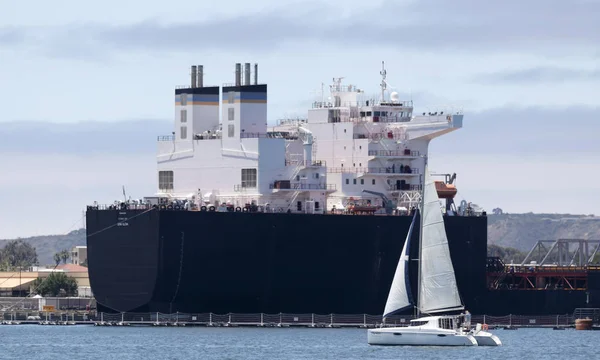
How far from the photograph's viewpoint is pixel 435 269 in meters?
82.2

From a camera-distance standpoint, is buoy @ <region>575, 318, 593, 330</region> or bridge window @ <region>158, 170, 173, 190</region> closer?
bridge window @ <region>158, 170, 173, 190</region>

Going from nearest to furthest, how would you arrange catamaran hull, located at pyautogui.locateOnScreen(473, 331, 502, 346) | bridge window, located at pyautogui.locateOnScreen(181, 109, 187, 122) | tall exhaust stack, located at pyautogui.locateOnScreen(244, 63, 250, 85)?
catamaran hull, located at pyautogui.locateOnScreen(473, 331, 502, 346) → tall exhaust stack, located at pyautogui.locateOnScreen(244, 63, 250, 85) → bridge window, located at pyautogui.locateOnScreen(181, 109, 187, 122)

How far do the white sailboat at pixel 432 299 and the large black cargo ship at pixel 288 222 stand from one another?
14.3 metres

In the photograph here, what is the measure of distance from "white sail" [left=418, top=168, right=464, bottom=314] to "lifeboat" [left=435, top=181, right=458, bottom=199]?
21.4 meters

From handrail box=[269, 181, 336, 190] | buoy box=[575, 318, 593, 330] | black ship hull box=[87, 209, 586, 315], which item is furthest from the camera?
buoy box=[575, 318, 593, 330]

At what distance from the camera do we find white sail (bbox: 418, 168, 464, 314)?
8194 centimetres

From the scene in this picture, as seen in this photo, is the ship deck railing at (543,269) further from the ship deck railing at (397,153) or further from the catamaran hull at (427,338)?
the catamaran hull at (427,338)

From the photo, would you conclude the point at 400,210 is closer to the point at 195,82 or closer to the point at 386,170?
the point at 386,170

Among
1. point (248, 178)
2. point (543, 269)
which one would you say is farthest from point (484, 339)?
point (543, 269)

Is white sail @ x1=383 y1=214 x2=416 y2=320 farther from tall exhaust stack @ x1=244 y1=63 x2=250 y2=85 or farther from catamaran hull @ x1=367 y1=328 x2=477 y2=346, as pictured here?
tall exhaust stack @ x1=244 y1=63 x2=250 y2=85

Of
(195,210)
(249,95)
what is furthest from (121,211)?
(249,95)

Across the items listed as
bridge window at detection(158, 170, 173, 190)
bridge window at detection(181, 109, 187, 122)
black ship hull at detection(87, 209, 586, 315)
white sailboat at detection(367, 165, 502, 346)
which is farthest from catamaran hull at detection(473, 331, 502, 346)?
bridge window at detection(181, 109, 187, 122)

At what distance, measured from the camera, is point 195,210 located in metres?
96.5

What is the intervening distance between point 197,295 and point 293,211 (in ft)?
25.3
